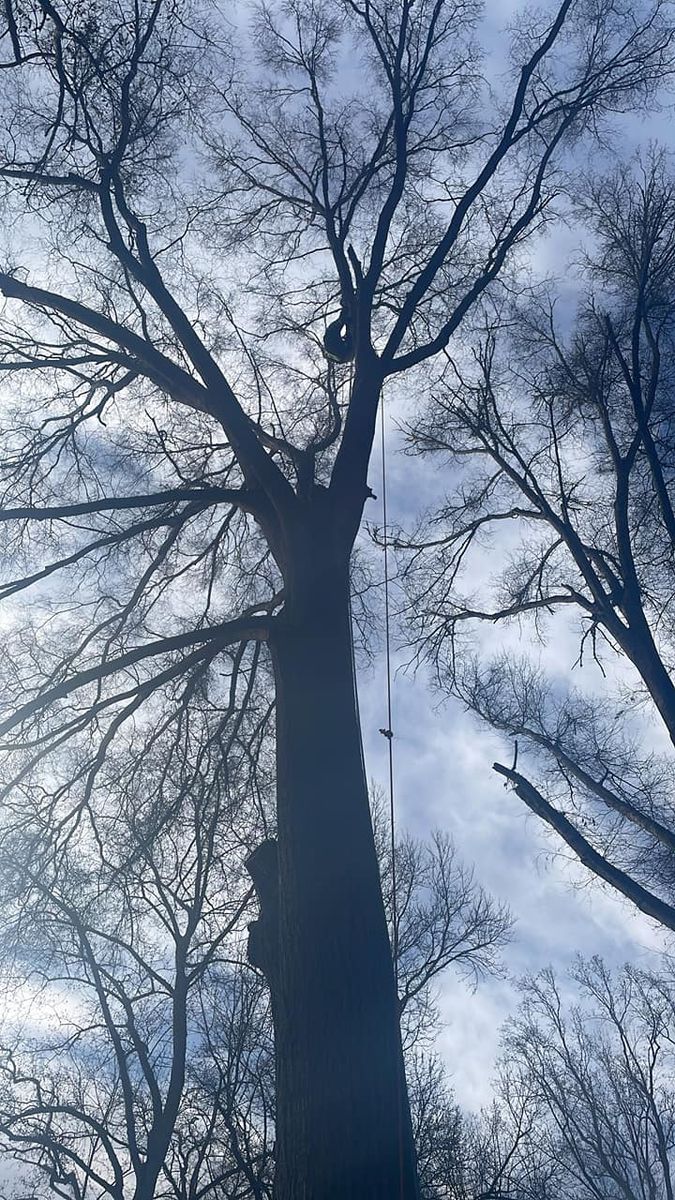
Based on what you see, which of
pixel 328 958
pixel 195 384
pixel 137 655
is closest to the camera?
pixel 328 958

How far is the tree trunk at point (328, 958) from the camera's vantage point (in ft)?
13.4

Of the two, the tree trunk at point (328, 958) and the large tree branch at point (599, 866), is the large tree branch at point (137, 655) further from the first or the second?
the large tree branch at point (599, 866)

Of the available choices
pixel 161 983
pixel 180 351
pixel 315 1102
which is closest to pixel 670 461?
pixel 180 351

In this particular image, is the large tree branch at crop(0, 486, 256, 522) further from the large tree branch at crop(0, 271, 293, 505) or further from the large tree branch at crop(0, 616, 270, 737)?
the large tree branch at crop(0, 616, 270, 737)

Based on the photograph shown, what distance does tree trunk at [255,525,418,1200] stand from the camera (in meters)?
4.09

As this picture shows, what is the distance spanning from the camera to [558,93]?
8656 mm

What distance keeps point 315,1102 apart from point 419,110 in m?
7.72

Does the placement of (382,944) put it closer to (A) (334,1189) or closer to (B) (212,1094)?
(A) (334,1189)

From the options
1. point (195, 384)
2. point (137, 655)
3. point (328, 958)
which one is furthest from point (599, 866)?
point (195, 384)

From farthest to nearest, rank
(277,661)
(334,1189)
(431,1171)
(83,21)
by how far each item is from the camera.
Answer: (431,1171)
(83,21)
(277,661)
(334,1189)

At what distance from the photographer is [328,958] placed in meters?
4.57

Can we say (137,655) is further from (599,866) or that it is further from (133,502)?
(599,866)

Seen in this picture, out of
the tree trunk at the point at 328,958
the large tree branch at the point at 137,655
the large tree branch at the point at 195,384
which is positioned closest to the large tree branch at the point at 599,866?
the tree trunk at the point at 328,958

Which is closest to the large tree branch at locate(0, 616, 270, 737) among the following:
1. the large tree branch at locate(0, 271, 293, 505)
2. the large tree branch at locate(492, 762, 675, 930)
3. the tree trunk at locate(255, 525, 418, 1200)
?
the tree trunk at locate(255, 525, 418, 1200)
